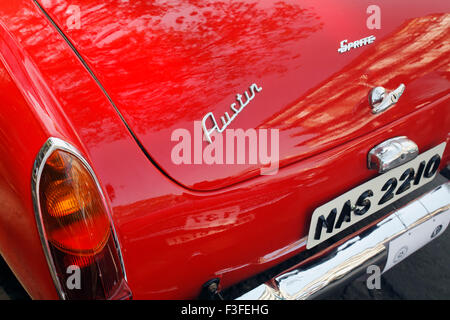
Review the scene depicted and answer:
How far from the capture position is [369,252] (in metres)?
1.48

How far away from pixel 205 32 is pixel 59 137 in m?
0.56

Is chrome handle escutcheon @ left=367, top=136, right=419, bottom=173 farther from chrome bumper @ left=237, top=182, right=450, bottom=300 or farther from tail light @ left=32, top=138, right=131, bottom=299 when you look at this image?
tail light @ left=32, top=138, right=131, bottom=299

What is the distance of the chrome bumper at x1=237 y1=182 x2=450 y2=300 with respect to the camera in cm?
135

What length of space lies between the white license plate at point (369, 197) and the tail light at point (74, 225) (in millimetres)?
648

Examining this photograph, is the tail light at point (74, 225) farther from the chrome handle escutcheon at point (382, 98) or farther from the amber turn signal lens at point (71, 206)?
the chrome handle escutcheon at point (382, 98)

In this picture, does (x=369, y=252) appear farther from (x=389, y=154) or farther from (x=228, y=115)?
(x=228, y=115)

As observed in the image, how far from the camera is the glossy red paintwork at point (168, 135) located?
1071 mm

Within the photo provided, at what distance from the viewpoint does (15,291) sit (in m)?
1.59

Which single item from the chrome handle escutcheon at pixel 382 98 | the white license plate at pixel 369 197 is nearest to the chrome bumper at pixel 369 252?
the white license plate at pixel 369 197

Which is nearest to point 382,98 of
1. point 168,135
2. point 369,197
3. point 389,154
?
point 389,154

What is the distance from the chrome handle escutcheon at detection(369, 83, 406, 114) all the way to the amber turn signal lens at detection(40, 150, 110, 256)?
93 centimetres

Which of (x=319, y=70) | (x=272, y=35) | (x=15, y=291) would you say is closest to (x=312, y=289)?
(x=319, y=70)

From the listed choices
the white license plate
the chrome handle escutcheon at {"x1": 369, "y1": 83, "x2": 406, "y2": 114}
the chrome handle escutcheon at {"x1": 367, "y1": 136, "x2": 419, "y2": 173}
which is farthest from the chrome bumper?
the chrome handle escutcheon at {"x1": 369, "y1": 83, "x2": 406, "y2": 114}
